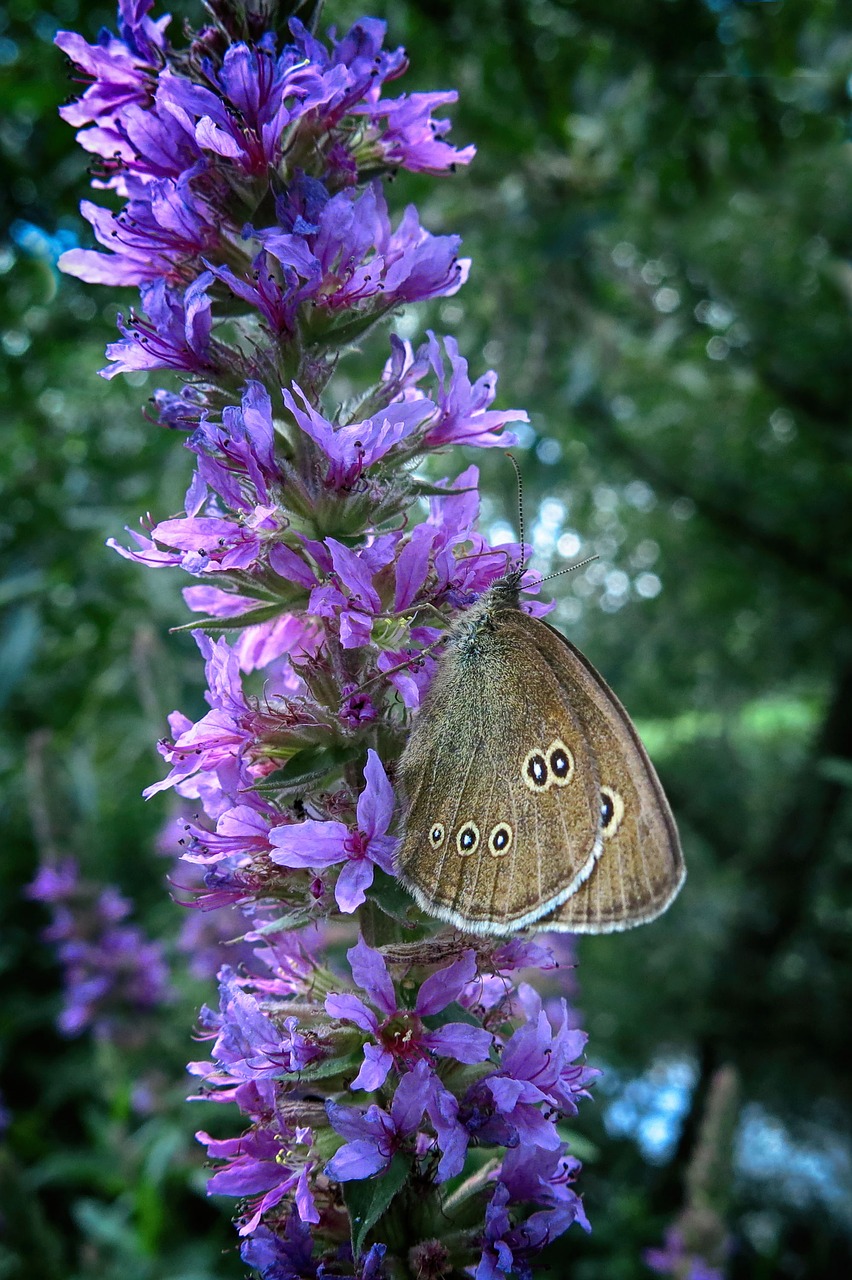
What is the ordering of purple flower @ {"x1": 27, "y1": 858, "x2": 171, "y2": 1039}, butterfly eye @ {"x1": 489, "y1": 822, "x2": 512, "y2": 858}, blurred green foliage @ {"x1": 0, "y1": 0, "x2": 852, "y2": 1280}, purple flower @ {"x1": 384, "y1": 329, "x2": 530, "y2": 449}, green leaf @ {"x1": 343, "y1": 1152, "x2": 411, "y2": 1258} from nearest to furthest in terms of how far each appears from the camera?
green leaf @ {"x1": 343, "y1": 1152, "x2": 411, "y2": 1258}
butterfly eye @ {"x1": 489, "y1": 822, "x2": 512, "y2": 858}
purple flower @ {"x1": 384, "y1": 329, "x2": 530, "y2": 449}
blurred green foliage @ {"x1": 0, "y1": 0, "x2": 852, "y2": 1280}
purple flower @ {"x1": 27, "y1": 858, "x2": 171, "y2": 1039}

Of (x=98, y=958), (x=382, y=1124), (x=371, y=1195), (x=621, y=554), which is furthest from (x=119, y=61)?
(x=621, y=554)

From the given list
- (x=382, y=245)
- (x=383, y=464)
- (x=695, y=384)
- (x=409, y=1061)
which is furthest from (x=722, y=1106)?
(x=695, y=384)

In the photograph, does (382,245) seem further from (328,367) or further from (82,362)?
(82,362)

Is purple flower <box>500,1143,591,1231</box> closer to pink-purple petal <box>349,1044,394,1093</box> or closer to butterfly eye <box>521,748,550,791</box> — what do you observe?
pink-purple petal <box>349,1044,394,1093</box>

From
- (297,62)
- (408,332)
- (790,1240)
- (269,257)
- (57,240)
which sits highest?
(408,332)

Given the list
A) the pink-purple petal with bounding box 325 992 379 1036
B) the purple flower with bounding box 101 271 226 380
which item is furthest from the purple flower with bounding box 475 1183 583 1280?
the purple flower with bounding box 101 271 226 380

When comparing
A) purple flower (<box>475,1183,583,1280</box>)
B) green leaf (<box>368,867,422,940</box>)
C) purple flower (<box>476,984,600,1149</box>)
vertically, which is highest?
green leaf (<box>368,867,422,940</box>)

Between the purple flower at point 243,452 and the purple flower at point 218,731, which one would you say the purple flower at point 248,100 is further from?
the purple flower at point 218,731
